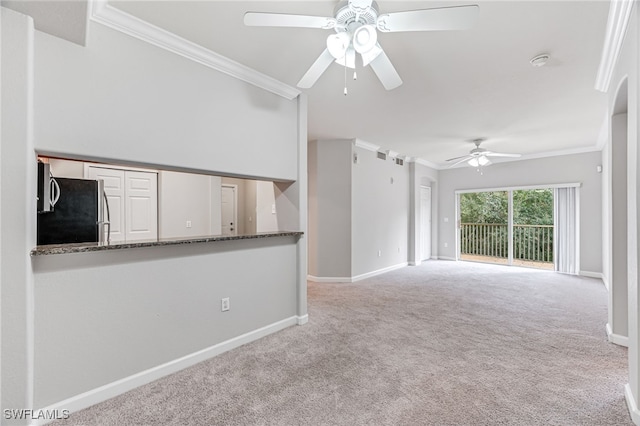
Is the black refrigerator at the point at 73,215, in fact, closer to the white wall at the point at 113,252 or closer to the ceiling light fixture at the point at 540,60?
the white wall at the point at 113,252

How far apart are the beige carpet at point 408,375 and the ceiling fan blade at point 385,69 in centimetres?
217

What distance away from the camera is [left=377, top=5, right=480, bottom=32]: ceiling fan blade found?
57.9 inches

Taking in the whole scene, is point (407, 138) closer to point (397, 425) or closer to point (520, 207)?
point (520, 207)

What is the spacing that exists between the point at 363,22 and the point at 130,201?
4191 mm

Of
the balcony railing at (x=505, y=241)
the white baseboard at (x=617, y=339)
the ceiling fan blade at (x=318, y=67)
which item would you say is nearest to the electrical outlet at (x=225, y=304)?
the ceiling fan blade at (x=318, y=67)

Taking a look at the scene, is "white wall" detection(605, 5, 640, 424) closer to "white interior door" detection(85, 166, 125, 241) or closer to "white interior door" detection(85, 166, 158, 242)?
"white interior door" detection(85, 166, 158, 242)

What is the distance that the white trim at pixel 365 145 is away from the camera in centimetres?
550

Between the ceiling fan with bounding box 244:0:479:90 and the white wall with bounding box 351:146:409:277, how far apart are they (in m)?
3.62

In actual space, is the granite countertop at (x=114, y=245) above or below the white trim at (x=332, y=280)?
above

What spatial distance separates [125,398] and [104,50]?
7.57 feet

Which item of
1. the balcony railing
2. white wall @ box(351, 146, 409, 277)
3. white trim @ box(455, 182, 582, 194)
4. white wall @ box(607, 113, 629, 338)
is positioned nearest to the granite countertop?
white wall @ box(351, 146, 409, 277)

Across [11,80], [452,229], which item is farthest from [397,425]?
[452,229]

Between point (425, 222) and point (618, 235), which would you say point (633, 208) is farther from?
point (425, 222)

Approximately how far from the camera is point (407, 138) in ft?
17.4
